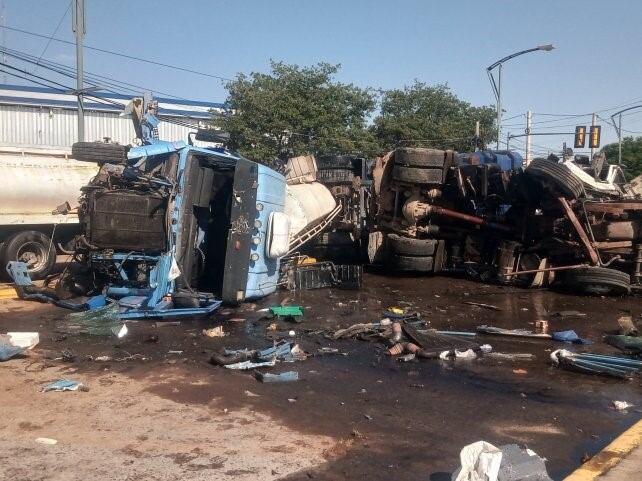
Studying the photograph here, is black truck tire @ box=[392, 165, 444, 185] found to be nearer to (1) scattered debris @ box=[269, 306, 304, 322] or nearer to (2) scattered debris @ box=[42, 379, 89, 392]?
(1) scattered debris @ box=[269, 306, 304, 322]

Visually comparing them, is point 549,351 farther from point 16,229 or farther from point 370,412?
point 16,229

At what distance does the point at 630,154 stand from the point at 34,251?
3880cm

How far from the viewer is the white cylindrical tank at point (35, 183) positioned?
11.2 m

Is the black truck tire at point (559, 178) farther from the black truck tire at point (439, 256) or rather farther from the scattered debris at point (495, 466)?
the scattered debris at point (495, 466)

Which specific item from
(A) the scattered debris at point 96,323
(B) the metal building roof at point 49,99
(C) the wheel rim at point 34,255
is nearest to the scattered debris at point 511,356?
(A) the scattered debris at point 96,323

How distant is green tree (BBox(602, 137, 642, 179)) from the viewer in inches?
1504

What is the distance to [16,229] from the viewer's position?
37.4ft

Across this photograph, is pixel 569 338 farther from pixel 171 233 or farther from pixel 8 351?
pixel 8 351

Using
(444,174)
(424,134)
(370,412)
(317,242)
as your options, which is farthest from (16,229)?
(424,134)

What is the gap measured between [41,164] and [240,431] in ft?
28.7

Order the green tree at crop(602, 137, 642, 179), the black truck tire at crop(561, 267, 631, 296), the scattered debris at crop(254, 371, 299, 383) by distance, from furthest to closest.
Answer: the green tree at crop(602, 137, 642, 179)
the black truck tire at crop(561, 267, 631, 296)
the scattered debris at crop(254, 371, 299, 383)

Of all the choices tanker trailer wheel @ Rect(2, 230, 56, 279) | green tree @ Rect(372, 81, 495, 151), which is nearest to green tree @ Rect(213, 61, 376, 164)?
green tree @ Rect(372, 81, 495, 151)

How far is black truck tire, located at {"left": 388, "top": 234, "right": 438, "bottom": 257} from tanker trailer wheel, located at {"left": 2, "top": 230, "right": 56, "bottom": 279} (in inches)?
237

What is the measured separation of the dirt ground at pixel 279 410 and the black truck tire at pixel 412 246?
434 centimetres
